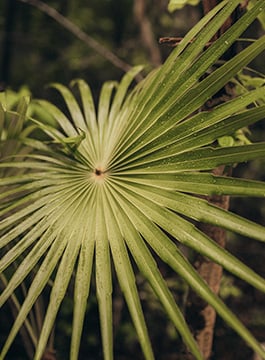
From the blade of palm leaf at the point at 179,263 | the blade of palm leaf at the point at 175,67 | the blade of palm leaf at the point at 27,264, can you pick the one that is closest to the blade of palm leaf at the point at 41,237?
the blade of palm leaf at the point at 27,264

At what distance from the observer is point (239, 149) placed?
840 millimetres

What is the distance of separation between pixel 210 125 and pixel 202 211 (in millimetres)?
198

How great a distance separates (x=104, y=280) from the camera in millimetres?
826

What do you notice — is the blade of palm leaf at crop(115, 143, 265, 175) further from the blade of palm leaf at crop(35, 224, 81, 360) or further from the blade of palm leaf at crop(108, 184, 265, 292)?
the blade of palm leaf at crop(35, 224, 81, 360)

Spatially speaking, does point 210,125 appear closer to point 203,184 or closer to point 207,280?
point 203,184

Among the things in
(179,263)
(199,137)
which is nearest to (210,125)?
(199,137)

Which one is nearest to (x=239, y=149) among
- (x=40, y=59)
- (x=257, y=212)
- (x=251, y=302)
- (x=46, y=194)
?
→ (x=46, y=194)

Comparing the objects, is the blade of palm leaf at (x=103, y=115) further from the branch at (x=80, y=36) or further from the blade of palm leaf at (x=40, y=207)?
the branch at (x=80, y=36)

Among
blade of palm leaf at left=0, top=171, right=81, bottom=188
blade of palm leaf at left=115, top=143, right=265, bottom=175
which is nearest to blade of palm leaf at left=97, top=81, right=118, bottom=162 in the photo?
blade of palm leaf at left=0, top=171, right=81, bottom=188

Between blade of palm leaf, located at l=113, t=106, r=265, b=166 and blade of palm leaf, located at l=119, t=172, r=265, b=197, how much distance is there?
5 centimetres

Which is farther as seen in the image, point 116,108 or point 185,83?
point 116,108

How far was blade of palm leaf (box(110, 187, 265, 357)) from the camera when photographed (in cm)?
70

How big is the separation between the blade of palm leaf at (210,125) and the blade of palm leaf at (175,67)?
8cm

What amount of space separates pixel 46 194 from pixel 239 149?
0.49m
